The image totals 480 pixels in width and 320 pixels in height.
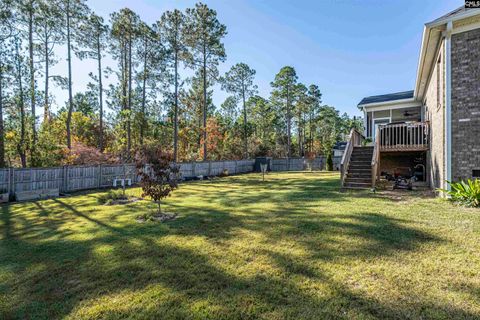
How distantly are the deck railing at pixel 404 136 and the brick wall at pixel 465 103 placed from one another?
3.21 metres

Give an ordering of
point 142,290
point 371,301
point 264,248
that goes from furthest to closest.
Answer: point 264,248, point 142,290, point 371,301

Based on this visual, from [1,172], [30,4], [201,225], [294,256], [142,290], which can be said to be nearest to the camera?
[142,290]

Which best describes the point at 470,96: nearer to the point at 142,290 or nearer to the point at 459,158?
the point at 459,158

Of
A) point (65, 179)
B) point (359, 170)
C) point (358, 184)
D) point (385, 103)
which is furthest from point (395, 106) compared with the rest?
point (65, 179)

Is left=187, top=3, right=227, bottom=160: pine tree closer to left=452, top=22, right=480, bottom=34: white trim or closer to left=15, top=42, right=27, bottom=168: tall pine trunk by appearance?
left=15, top=42, right=27, bottom=168: tall pine trunk

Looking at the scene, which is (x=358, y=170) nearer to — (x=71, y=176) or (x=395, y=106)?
(x=395, y=106)

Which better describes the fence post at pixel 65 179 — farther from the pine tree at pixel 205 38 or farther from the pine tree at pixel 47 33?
the pine tree at pixel 205 38

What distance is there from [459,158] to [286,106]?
2685 cm

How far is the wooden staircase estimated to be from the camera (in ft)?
32.0

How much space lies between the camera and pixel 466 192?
6410mm

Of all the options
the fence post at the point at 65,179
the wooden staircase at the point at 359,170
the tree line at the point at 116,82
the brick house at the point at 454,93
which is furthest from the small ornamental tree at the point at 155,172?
the fence post at the point at 65,179

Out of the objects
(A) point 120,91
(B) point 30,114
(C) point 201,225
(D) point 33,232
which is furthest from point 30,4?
(C) point 201,225

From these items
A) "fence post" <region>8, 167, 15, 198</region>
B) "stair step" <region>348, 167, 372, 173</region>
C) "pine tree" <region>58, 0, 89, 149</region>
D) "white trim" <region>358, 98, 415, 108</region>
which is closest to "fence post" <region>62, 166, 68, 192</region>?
"fence post" <region>8, 167, 15, 198</region>

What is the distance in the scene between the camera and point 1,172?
36.3 ft
